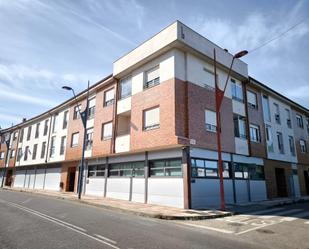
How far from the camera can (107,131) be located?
64.7 feet

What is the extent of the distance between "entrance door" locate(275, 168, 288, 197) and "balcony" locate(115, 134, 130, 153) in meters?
15.1

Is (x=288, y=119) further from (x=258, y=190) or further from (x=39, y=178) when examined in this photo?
(x=39, y=178)

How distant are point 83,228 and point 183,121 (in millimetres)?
8527

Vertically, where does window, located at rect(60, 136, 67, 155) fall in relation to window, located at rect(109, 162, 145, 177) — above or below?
above

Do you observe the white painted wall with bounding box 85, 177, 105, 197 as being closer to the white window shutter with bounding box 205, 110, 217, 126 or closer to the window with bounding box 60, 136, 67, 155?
the window with bounding box 60, 136, 67, 155

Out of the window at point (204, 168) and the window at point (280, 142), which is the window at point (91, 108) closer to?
the window at point (204, 168)

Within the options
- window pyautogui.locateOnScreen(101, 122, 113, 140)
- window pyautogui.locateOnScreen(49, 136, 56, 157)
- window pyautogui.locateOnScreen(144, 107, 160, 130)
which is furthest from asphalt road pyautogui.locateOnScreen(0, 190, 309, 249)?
window pyautogui.locateOnScreen(49, 136, 56, 157)

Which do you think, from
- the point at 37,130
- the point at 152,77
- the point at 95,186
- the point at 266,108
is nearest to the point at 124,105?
the point at 152,77

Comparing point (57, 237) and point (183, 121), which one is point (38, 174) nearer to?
point (183, 121)

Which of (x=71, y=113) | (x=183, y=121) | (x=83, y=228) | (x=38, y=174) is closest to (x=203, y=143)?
(x=183, y=121)

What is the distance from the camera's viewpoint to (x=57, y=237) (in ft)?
20.8

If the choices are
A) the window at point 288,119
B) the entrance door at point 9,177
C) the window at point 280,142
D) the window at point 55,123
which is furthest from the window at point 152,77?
the entrance door at point 9,177

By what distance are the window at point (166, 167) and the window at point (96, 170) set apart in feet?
20.6

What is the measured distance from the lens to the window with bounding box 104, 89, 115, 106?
20125 mm
